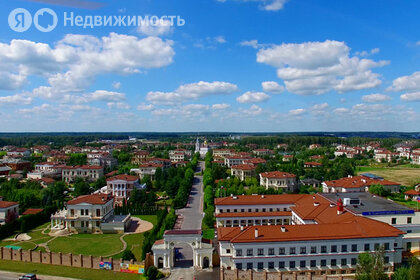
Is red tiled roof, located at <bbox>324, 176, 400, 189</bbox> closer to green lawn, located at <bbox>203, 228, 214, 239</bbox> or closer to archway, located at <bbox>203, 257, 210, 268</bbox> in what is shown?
green lawn, located at <bbox>203, 228, 214, 239</bbox>

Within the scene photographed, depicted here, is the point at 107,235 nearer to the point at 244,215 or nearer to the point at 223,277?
the point at 244,215

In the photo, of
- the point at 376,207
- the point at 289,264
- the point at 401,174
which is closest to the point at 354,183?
the point at 376,207

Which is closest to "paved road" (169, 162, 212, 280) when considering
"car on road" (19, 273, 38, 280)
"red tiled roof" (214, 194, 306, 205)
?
"red tiled roof" (214, 194, 306, 205)

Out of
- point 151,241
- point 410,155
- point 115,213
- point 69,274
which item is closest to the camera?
point 69,274

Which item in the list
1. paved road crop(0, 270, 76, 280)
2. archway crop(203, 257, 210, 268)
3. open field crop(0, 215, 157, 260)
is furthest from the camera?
open field crop(0, 215, 157, 260)

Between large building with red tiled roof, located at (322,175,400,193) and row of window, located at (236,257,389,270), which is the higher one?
large building with red tiled roof, located at (322,175,400,193)

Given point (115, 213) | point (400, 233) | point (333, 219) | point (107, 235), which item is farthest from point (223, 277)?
point (115, 213)
